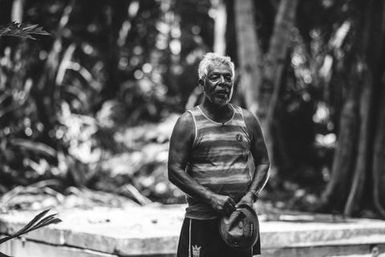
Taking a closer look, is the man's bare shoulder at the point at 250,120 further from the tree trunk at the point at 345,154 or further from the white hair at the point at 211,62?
the tree trunk at the point at 345,154

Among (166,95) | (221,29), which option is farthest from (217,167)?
(166,95)

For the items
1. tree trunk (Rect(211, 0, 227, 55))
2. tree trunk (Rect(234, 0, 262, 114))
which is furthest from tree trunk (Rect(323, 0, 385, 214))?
tree trunk (Rect(211, 0, 227, 55))

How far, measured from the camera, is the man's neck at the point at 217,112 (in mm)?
3900

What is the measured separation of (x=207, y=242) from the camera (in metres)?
3.78

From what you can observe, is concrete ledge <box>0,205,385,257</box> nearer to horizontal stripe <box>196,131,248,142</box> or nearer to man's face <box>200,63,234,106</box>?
horizontal stripe <box>196,131,248,142</box>

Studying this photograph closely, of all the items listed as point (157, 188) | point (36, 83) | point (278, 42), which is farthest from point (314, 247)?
point (36, 83)

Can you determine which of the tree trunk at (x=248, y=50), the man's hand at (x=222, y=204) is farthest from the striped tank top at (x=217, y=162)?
Result: the tree trunk at (x=248, y=50)

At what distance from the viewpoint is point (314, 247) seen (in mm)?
5984

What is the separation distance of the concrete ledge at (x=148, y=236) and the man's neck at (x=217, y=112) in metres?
1.40

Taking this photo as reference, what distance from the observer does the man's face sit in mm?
3814

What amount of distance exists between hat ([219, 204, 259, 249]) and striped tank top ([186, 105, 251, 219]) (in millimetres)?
138

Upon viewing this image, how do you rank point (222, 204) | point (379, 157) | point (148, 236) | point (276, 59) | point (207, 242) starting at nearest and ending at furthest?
1. point (222, 204)
2. point (207, 242)
3. point (148, 236)
4. point (379, 157)
5. point (276, 59)

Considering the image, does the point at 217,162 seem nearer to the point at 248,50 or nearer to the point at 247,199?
the point at 247,199

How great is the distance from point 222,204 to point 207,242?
263 millimetres
